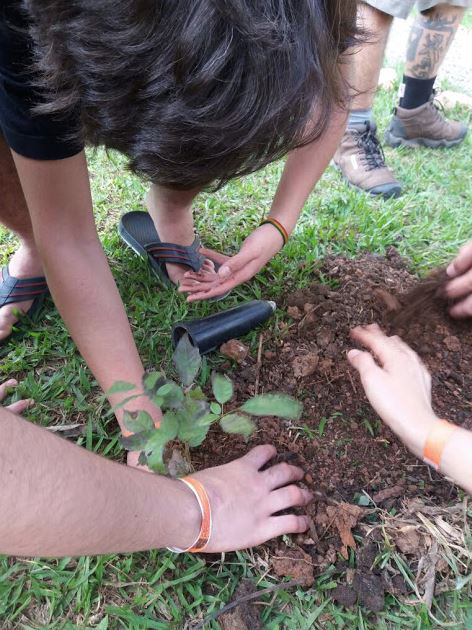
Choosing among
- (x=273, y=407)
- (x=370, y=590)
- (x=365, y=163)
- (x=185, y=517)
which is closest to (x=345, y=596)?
(x=370, y=590)

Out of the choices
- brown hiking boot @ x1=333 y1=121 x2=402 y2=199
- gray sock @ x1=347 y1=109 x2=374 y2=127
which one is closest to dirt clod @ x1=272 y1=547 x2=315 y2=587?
brown hiking boot @ x1=333 y1=121 x2=402 y2=199

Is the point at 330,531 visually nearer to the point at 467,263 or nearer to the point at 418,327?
the point at 418,327

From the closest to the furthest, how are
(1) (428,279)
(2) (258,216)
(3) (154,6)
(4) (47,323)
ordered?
1. (3) (154,6)
2. (1) (428,279)
3. (4) (47,323)
4. (2) (258,216)

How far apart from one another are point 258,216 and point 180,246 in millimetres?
543

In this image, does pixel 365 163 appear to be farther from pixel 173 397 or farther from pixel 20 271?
pixel 173 397

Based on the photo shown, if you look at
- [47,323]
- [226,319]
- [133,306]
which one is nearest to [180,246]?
[133,306]

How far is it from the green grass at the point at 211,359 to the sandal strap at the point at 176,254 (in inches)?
3.8

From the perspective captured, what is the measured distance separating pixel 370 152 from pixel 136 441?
2231 mm

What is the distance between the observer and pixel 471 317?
1.62 metres

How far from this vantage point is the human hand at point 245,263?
1671 millimetres

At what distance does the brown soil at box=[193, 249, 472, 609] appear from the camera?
1347 mm

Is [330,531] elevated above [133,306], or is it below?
above

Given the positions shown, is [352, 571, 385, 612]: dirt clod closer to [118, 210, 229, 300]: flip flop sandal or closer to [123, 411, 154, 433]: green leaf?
[123, 411, 154, 433]: green leaf

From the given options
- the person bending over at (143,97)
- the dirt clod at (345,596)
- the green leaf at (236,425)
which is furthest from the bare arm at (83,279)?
the dirt clod at (345,596)
